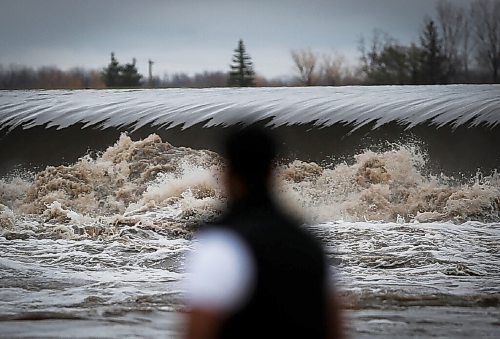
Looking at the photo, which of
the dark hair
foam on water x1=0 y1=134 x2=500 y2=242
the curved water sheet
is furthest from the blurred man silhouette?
the curved water sheet

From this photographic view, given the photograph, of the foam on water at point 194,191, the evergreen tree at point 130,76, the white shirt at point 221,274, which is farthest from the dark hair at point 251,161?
the evergreen tree at point 130,76

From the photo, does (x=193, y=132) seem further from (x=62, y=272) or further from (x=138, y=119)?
(x=62, y=272)

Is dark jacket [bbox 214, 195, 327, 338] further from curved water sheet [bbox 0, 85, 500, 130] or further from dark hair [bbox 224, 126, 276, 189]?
curved water sheet [bbox 0, 85, 500, 130]

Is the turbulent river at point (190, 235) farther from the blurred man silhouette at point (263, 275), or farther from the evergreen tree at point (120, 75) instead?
the evergreen tree at point (120, 75)

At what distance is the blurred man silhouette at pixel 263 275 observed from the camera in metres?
3.14

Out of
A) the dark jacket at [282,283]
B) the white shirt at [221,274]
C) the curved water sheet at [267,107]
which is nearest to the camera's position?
the dark jacket at [282,283]

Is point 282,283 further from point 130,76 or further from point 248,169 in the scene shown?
point 130,76

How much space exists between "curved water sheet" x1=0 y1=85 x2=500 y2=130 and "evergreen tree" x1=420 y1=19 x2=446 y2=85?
0.47 meters

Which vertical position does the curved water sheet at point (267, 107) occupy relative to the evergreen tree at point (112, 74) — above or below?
below

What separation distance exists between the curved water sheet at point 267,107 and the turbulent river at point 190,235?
202mm

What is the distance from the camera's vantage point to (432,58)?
843cm

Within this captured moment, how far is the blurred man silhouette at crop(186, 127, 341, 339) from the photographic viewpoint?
314 centimetres

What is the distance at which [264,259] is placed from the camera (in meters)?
3.72

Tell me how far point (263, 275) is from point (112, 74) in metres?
5.14
